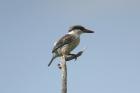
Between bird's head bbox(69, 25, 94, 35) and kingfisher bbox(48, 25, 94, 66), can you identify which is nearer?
kingfisher bbox(48, 25, 94, 66)

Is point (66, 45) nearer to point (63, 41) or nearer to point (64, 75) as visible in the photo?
point (63, 41)

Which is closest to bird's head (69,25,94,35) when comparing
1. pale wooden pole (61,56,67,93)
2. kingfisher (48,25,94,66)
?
kingfisher (48,25,94,66)

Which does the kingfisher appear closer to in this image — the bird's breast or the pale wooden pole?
the bird's breast

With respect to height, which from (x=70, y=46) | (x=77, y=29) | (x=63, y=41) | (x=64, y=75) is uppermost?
(x=77, y=29)

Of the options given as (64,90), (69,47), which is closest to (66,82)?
(64,90)

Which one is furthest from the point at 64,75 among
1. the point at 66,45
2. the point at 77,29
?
the point at 77,29

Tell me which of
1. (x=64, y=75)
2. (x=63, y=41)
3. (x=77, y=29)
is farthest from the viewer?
(x=77, y=29)

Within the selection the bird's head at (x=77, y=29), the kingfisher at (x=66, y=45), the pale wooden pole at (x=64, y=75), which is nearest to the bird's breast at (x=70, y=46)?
the kingfisher at (x=66, y=45)

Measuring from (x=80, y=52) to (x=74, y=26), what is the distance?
142 centimetres

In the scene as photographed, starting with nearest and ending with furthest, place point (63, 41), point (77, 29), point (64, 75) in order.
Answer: point (64, 75) < point (63, 41) < point (77, 29)

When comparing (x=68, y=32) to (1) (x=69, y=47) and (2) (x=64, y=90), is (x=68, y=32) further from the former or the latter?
(2) (x=64, y=90)

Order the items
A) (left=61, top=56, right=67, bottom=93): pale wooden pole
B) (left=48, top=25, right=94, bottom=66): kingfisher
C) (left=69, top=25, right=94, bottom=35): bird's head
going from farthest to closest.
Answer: (left=69, top=25, right=94, bottom=35): bird's head, (left=48, top=25, right=94, bottom=66): kingfisher, (left=61, top=56, right=67, bottom=93): pale wooden pole

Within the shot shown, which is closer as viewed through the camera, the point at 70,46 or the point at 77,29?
the point at 70,46

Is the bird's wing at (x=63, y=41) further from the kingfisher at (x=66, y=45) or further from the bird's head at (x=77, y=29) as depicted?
the bird's head at (x=77, y=29)
